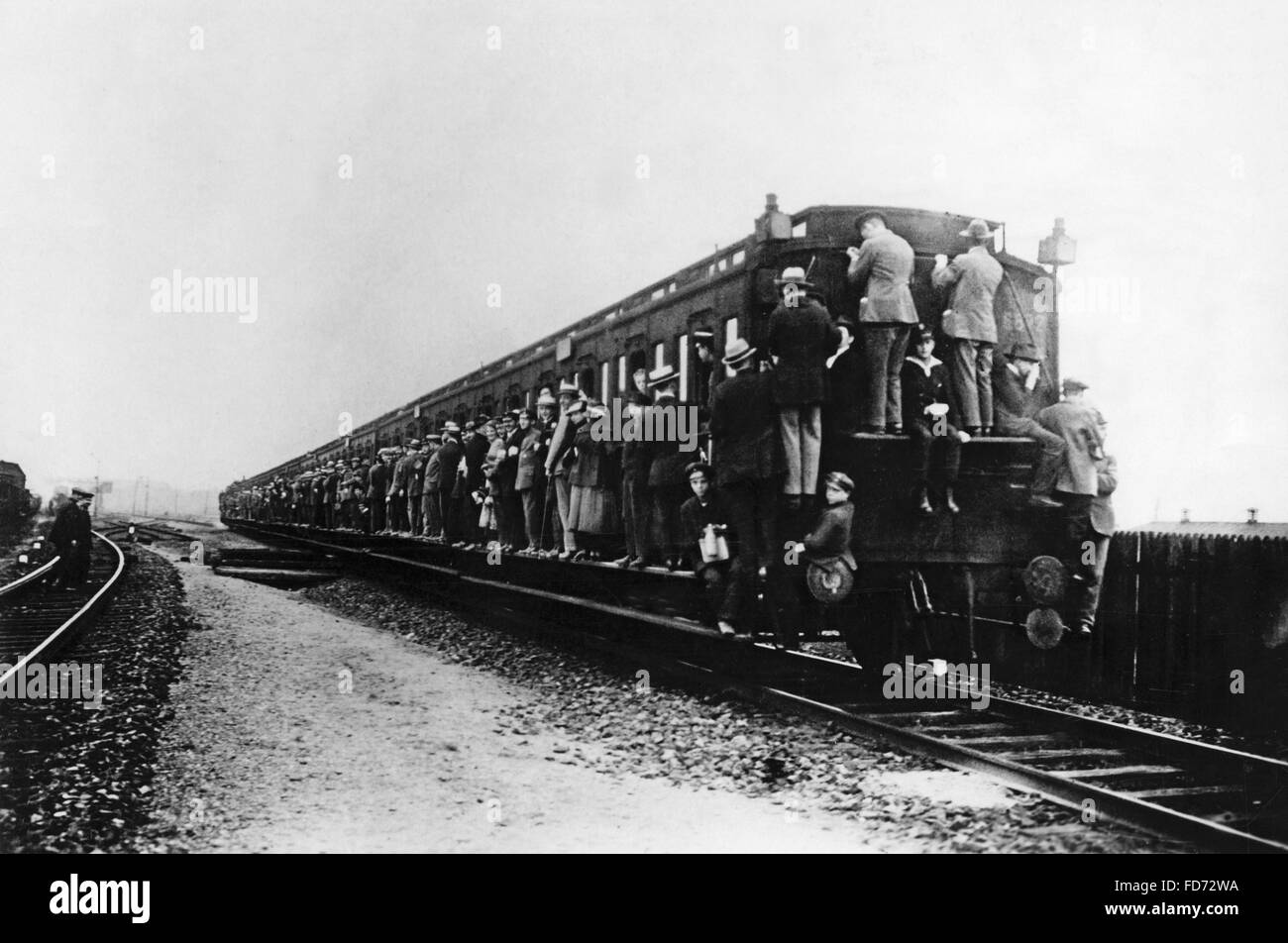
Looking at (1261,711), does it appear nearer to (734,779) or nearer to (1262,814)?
(1262,814)

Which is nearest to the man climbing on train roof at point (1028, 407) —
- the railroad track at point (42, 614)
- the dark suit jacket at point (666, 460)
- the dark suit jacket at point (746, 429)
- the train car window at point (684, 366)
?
the dark suit jacket at point (746, 429)

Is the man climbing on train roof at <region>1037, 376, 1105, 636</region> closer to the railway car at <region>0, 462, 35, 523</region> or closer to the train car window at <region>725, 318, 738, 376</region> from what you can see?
the train car window at <region>725, 318, 738, 376</region>

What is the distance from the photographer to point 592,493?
856 cm

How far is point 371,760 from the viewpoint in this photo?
497 cm

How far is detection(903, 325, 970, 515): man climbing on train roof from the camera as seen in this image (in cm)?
599

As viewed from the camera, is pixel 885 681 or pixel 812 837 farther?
pixel 885 681

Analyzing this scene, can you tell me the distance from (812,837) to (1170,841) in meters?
1.41

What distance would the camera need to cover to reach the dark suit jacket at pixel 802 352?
19.1 feet

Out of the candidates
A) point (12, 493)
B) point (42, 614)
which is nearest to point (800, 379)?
point (42, 614)

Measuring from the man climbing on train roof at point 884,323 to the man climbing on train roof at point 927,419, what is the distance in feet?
0.38

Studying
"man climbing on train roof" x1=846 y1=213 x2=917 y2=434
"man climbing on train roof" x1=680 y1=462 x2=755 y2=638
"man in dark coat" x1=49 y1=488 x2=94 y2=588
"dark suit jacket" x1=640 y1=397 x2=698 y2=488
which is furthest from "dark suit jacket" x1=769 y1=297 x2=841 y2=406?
"man in dark coat" x1=49 y1=488 x2=94 y2=588

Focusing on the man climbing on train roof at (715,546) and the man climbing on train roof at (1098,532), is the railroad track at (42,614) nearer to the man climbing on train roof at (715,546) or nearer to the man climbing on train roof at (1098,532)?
the man climbing on train roof at (715,546)

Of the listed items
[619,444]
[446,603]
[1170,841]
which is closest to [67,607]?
[446,603]

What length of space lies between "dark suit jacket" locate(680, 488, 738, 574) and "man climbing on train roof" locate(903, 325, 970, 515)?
1206 millimetres
